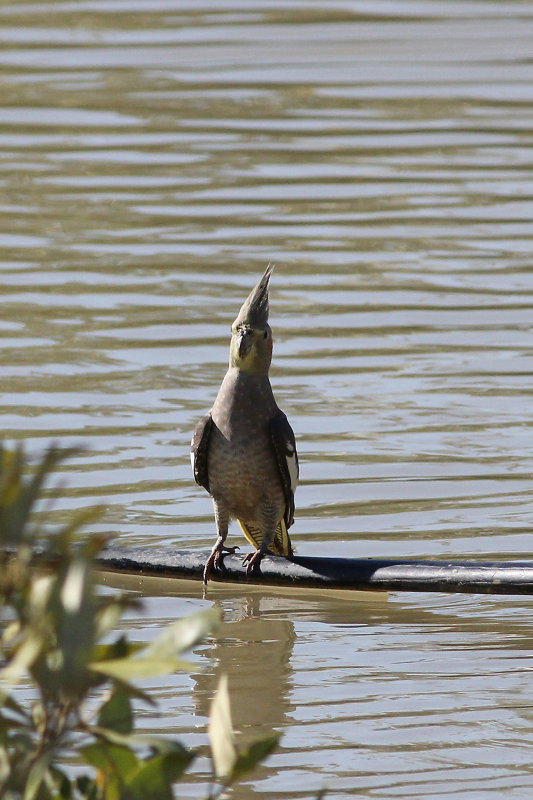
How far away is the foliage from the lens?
1.53m

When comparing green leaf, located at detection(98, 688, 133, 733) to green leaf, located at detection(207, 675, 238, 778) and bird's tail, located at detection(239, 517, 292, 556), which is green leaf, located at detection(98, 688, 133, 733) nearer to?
green leaf, located at detection(207, 675, 238, 778)

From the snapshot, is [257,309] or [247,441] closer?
[257,309]

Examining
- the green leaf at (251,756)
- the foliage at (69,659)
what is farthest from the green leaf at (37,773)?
the green leaf at (251,756)

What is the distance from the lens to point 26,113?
1066 centimetres

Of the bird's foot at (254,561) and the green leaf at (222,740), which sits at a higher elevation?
the green leaf at (222,740)

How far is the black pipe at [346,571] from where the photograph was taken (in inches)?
166

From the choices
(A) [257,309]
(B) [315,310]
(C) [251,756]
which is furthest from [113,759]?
(B) [315,310]

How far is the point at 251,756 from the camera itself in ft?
5.66

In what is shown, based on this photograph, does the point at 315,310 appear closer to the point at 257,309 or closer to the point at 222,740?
the point at 257,309

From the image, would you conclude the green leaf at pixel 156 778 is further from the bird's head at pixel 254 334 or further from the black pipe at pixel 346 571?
the bird's head at pixel 254 334

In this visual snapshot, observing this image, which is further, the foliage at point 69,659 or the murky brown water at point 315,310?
the murky brown water at point 315,310

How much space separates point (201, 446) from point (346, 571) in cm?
78

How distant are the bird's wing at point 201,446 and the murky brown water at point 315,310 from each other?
1.63ft

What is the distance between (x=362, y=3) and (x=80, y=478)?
7.92 meters
